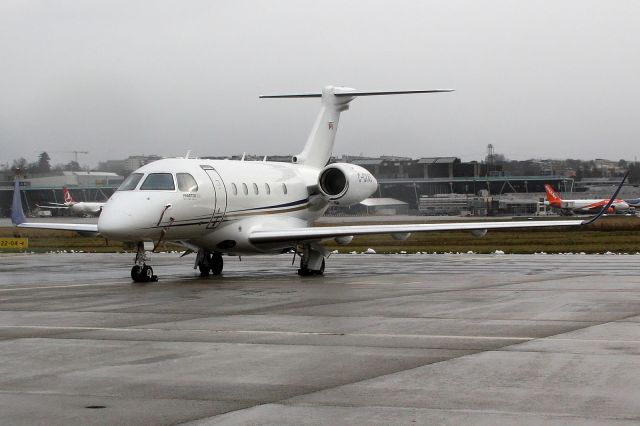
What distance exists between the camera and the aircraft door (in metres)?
27.1

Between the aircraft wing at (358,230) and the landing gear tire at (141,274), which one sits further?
the aircraft wing at (358,230)

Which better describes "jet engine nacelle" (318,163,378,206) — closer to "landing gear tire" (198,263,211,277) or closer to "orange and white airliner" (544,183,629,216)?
"landing gear tire" (198,263,211,277)

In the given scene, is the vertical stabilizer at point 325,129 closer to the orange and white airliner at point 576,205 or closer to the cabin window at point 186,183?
the cabin window at point 186,183

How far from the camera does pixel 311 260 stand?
28.7 m

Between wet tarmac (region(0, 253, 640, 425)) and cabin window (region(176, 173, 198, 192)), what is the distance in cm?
324

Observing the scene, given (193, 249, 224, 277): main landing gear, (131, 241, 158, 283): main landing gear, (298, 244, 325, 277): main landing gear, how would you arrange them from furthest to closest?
(193, 249, 224, 277): main landing gear → (298, 244, 325, 277): main landing gear → (131, 241, 158, 283): main landing gear

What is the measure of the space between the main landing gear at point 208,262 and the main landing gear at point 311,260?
8.36 feet

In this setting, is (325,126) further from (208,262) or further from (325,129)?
(208,262)

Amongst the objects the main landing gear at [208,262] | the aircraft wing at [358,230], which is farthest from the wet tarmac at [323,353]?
the main landing gear at [208,262]

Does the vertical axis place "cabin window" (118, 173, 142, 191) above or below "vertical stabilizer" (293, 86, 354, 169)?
below

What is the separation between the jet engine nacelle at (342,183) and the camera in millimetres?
30859

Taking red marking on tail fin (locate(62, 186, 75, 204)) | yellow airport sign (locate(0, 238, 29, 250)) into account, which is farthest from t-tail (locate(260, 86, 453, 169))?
red marking on tail fin (locate(62, 186, 75, 204))

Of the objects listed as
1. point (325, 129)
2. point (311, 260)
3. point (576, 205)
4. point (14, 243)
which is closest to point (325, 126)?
point (325, 129)

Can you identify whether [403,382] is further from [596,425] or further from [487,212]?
[487,212]
